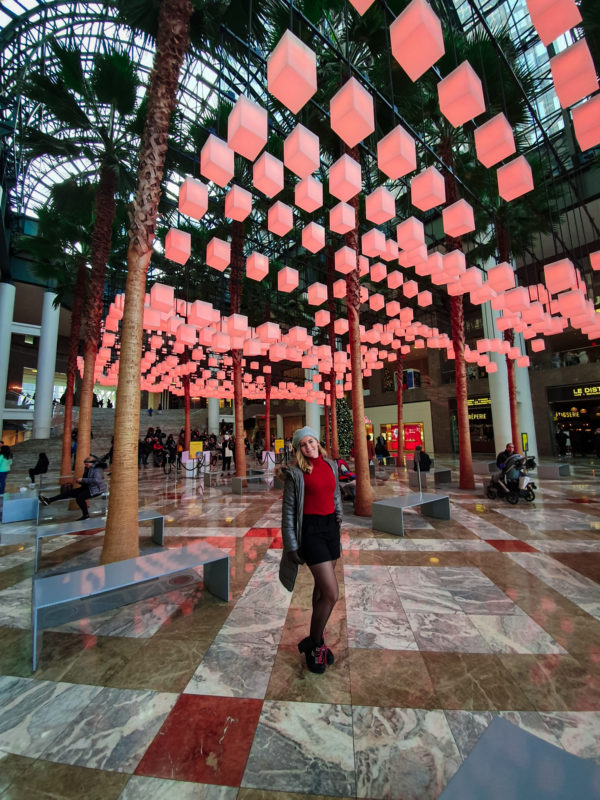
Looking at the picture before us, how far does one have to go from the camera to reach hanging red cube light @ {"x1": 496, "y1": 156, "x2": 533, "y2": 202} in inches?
173

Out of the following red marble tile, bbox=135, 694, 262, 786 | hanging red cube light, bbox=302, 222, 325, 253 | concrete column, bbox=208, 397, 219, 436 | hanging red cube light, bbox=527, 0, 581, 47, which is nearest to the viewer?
red marble tile, bbox=135, 694, 262, 786

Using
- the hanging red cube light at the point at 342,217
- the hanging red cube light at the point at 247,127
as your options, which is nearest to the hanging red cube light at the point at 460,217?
the hanging red cube light at the point at 342,217

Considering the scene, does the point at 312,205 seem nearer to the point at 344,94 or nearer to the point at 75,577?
the point at 344,94

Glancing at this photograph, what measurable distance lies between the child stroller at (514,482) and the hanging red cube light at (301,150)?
8.19 metres

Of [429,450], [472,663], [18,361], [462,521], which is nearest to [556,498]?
[462,521]

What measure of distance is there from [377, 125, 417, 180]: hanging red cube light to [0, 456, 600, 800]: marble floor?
4814 mm

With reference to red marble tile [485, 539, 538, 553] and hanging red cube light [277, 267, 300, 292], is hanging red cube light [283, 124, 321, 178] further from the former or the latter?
red marble tile [485, 539, 538, 553]

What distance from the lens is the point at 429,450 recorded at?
26922 millimetres

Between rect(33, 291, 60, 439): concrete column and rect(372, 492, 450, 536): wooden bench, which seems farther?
rect(33, 291, 60, 439): concrete column

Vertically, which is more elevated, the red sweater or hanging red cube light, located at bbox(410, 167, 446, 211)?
hanging red cube light, located at bbox(410, 167, 446, 211)

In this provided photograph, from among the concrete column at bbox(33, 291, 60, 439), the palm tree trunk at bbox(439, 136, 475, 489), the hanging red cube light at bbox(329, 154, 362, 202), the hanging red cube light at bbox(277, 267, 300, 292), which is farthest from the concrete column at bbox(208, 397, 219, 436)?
the hanging red cube light at bbox(329, 154, 362, 202)

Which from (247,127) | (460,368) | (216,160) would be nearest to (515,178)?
(247,127)

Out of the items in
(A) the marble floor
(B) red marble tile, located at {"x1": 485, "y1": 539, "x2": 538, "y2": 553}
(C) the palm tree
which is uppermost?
(C) the palm tree

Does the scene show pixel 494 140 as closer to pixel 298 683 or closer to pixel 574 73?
pixel 574 73
